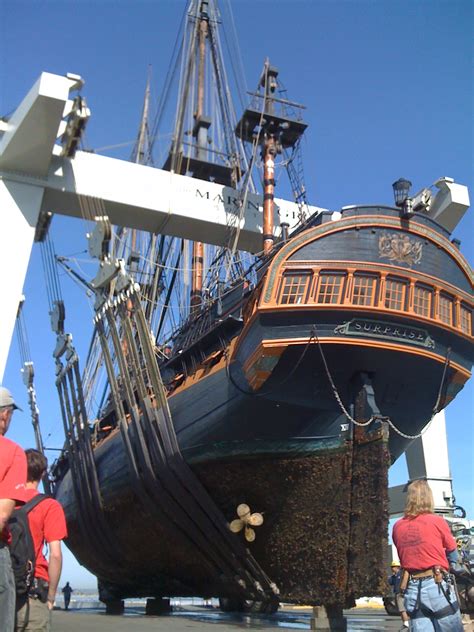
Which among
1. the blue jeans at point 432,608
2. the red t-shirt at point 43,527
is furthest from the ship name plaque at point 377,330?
the red t-shirt at point 43,527

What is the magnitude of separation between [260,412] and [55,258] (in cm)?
877

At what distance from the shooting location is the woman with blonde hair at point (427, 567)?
337 centimetres

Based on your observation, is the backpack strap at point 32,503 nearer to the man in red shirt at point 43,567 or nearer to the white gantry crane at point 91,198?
the man in red shirt at point 43,567

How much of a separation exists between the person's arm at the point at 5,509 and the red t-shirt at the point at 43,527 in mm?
597

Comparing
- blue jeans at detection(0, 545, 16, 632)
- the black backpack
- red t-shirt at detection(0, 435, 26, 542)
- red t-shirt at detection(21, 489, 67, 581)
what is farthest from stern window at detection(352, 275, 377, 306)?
blue jeans at detection(0, 545, 16, 632)

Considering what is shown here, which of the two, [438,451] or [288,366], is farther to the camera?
[438,451]

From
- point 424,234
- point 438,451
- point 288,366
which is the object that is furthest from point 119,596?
point 424,234

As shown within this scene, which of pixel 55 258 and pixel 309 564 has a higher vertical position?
pixel 55 258

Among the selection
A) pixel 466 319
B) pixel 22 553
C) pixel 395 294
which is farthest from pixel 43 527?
pixel 466 319

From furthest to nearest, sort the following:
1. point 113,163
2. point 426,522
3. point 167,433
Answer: point 113,163, point 167,433, point 426,522

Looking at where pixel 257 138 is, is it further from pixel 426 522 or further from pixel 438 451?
pixel 426 522

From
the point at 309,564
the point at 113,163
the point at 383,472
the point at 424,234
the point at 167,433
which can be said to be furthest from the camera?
the point at 113,163

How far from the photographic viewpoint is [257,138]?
15023 mm

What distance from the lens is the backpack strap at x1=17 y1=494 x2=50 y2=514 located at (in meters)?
3.03
